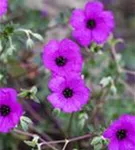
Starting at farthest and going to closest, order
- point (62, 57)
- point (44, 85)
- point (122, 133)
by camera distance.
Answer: point (44, 85) < point (62, 57) < point (122, 133)

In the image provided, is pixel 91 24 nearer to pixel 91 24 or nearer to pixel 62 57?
pixel 91 24

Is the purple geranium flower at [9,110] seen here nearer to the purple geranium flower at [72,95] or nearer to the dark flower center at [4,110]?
the dark flower center at [4,110]

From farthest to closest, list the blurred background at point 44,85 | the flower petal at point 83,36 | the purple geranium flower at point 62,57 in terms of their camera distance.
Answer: the blurred background at point 44,85 → the flower petal at point 83,36 → the purple geranium flower at point 62,57

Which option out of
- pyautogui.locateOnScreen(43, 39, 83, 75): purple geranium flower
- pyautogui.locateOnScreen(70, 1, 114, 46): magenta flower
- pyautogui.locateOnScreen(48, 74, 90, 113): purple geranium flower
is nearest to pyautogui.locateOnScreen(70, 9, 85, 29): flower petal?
pyautogui.locateOnScreen(70, 1, 114, 46): magenta flower

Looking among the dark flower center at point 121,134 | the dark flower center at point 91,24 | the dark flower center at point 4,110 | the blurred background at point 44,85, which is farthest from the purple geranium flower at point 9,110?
the dark flower center at point 91,24

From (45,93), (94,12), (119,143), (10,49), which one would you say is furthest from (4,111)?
(45,93)

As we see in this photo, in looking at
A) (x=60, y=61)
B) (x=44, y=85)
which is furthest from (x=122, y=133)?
(x=44, y=85)
